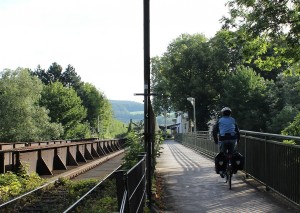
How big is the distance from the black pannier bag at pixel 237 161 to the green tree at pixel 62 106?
74.0m

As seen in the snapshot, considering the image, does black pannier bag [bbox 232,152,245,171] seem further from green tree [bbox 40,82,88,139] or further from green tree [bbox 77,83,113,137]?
green tree [bbox 77,83,113,137]

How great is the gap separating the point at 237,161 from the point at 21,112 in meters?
58.3

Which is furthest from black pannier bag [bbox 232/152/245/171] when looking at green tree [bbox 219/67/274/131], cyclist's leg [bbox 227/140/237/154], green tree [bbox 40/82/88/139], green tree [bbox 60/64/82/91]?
green tree [bbox 60/64/82/91]

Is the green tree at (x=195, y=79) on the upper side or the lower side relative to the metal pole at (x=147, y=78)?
upper

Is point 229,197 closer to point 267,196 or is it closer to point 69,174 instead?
point 267,196

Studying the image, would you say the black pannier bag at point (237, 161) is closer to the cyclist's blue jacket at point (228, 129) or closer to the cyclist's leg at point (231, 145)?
the cyclist's leg at point (231, 145)

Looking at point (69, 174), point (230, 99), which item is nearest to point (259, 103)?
point (230, 99)

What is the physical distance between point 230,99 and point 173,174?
42.2m

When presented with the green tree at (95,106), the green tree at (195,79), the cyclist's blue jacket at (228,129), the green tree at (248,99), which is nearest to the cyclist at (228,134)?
the cyclist's blue jacket at (228,129)

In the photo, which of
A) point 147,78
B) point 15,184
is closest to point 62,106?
point 15,184

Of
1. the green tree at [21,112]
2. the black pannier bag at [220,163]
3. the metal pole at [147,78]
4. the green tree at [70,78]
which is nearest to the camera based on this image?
the metal pole at [147,78]

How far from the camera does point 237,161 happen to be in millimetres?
10102

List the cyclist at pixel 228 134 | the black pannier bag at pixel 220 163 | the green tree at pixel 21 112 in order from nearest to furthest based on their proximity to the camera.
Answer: the cyclist at pixel 228 134
the black pannier bag at pixel 220 163
the green tree at pixel 21 112

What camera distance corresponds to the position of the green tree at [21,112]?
63.9m
